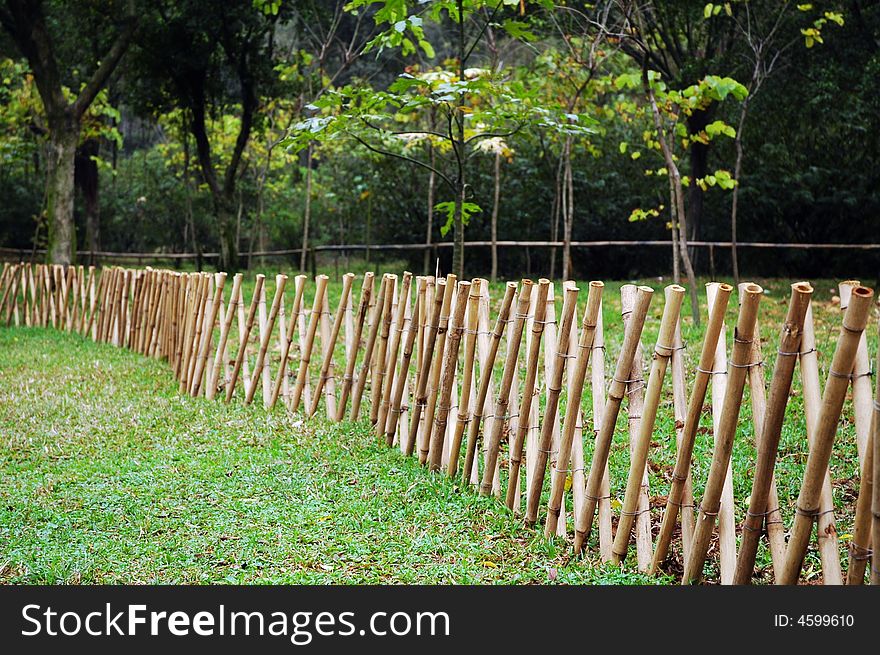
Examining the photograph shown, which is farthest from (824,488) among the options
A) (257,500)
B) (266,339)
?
(266,339)

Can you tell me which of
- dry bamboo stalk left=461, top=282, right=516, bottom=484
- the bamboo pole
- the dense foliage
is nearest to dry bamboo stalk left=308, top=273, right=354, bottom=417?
dry bamboo stalk left=461, top=282, right=516, bottom=484

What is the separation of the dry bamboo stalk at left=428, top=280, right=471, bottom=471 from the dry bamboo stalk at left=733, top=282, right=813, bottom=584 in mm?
1865

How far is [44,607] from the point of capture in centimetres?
269

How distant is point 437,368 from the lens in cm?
448

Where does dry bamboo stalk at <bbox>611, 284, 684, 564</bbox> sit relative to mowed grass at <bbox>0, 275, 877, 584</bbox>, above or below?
above

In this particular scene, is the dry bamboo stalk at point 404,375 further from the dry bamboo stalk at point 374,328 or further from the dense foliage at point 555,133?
the dense foliage at point 555,133

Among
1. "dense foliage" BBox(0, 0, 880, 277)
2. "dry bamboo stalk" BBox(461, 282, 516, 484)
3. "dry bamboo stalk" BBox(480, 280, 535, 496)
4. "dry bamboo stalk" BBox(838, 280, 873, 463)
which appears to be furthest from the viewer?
"dense foliage" BBox(0, 0, 880, 277)

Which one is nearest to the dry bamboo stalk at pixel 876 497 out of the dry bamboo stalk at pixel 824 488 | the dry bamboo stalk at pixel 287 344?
the dry bamboo stalk at pixel 824 488

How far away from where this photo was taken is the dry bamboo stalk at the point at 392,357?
488 cm

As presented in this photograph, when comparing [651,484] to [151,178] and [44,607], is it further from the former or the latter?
[151,178]

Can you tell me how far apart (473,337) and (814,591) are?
2075 millimetres

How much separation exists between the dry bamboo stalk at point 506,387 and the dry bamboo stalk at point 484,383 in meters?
0.06

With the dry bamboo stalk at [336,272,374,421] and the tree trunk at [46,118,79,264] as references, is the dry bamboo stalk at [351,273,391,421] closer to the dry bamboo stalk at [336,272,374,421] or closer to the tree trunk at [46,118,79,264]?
the dry bamboo stalk at [336,272,374,421]

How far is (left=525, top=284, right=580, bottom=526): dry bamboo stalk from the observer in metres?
3.38
